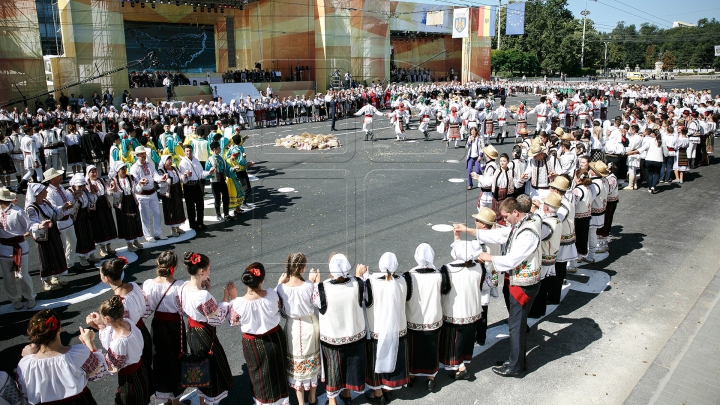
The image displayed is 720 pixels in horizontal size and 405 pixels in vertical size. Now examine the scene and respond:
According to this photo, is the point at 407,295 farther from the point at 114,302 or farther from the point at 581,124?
the point at 581,124

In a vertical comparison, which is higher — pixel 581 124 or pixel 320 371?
pixel 581 124

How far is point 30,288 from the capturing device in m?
5.83

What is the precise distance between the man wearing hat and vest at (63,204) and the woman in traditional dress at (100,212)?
1.15 feet

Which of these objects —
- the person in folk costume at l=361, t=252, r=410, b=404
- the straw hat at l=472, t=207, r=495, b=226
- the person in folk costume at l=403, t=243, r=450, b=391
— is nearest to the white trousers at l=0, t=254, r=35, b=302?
the person in folk costume at l=361, t=252, r=410, b=404

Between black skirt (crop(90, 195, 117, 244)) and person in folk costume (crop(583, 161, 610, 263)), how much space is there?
22.7 feet

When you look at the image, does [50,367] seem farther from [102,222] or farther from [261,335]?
[102,222]

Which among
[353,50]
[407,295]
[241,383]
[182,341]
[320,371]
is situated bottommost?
[241,383]

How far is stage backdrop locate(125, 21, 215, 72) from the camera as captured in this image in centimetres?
3322

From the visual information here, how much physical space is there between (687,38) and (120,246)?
80.5m

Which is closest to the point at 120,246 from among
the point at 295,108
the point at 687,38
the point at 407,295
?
the point at 407,295

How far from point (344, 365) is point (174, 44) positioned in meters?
35.0

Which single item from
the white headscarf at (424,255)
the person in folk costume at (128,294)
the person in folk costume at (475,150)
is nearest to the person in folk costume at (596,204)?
the person in folk costume at (475,150)

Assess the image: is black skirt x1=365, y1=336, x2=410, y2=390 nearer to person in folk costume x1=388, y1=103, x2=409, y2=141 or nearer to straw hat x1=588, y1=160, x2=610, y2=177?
straw hat x1=588, y1=160, x2=610, y2=177

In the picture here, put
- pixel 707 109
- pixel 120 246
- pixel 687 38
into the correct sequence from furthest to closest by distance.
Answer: pixel 687 38 → pixel 707 109 → pixel 120 246
